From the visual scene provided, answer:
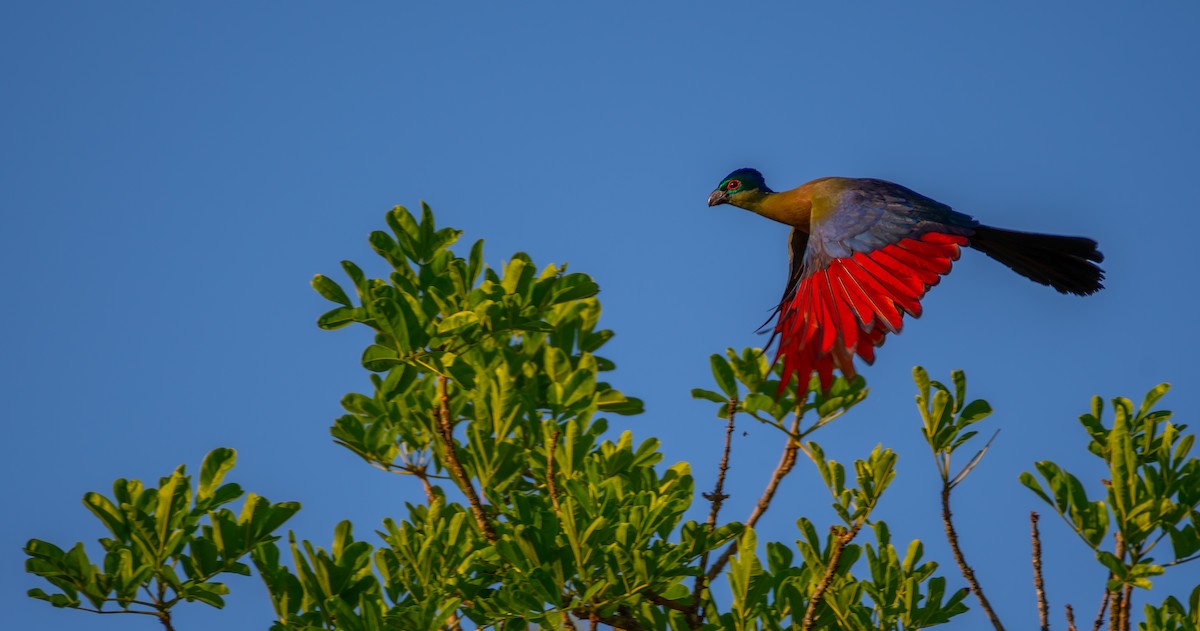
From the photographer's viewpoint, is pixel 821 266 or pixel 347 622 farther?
pixel 821 266

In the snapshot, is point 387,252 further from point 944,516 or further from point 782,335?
point 944,516

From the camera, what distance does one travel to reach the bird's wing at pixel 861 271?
14.8ft

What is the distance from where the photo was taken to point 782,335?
4723 mm

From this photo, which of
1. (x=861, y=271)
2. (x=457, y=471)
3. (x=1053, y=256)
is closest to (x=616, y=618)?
(x=457, y=471)

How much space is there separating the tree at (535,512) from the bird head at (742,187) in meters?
2.40

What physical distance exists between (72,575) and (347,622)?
0.92 metres

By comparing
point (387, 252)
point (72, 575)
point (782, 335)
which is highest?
point (387, 252)

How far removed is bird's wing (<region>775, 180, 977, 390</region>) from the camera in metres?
4.51

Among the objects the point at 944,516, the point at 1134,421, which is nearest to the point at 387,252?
the point at 944,516

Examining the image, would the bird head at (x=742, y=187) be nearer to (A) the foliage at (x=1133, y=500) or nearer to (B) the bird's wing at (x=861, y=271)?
(B) the bird's wing at (x=861, y=271)

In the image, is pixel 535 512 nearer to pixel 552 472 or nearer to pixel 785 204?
pixel 552 472

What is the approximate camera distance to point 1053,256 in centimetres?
590

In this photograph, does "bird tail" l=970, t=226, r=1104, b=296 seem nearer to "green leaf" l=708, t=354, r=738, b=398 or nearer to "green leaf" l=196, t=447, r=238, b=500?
"green leaf" l=708, t=354, r=738, b=398

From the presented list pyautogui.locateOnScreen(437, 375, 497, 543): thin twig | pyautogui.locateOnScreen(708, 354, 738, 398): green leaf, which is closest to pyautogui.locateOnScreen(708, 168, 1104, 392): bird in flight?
pyautogui.locateOnScreen(708, 354, 738, 398): green leaf
